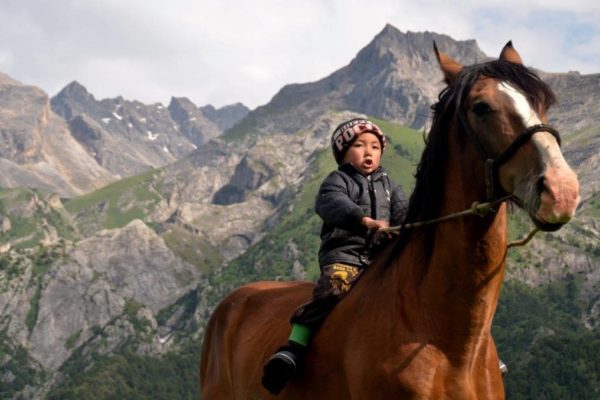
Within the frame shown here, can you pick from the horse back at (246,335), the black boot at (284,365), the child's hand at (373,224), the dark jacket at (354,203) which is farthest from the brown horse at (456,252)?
the horse back at (246,335)

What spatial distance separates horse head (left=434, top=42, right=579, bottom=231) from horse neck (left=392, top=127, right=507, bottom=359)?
30cm

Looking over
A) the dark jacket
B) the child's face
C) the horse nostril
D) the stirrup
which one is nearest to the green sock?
the stirrup

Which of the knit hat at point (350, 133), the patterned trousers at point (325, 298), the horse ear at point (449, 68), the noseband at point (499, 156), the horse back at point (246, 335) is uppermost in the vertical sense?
the horse ear at point (449, 68)

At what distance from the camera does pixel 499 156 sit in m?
7.05

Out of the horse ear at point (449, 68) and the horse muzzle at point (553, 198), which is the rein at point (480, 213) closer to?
the horse muzzle at point (553, 198)

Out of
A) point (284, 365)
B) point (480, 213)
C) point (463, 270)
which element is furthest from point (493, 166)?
point (284, 365)

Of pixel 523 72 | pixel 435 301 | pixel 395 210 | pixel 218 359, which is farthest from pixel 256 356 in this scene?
pixel 523 72

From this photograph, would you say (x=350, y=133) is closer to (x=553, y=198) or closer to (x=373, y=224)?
(x=373, y=224)

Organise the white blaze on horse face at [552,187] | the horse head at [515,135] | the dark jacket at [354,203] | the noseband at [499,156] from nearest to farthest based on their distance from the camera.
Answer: the white blaze on horse face at [552,187], the horse head at [515,135], the noseband at [499,156], the dark jacket at [354,203]

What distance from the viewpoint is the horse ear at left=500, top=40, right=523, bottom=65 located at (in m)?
8.40

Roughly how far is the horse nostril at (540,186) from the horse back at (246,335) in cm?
530

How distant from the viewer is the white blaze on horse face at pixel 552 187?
6250 mm

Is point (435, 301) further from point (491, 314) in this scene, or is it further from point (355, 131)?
point (355, 131)

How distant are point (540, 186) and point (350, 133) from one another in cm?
413
